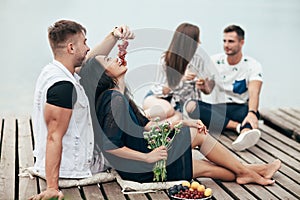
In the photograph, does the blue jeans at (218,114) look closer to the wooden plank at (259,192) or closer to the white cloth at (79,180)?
the wooden plank at (259,192)

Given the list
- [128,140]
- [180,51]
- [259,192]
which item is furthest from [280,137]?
[128,140]

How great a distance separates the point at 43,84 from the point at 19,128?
1394 mm

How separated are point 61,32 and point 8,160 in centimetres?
95

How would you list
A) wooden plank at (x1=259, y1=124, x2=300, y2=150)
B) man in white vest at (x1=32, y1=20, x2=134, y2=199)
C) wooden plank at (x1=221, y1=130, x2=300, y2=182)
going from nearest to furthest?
man in white vest at (x1=32, y1=20, x2=134, y2=199) → wooden plank at (x1=221, y1=130, x2=300, y2=182) → wooden plank at (x1=259, y1=124, x2=300, y2=150)

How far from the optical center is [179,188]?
3.12 m

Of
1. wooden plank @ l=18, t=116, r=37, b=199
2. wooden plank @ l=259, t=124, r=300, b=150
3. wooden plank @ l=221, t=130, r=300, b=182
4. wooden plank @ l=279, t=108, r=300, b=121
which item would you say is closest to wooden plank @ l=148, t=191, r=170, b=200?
wooden plank @ l=18, t=116, r=37, b=199

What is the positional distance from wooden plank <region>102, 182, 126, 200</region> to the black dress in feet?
0.22

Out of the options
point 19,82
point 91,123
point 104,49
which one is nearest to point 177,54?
point 104,49

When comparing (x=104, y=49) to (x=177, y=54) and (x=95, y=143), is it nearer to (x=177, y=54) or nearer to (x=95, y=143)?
(x=95, y=143)

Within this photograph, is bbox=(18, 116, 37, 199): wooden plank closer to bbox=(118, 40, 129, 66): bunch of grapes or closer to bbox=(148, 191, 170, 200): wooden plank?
bbox=(148, 191, 170, 200): wooden plank

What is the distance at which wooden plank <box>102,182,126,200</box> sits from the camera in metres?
3.17

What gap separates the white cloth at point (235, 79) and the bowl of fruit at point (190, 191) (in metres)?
1.55

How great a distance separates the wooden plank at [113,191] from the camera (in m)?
3.17

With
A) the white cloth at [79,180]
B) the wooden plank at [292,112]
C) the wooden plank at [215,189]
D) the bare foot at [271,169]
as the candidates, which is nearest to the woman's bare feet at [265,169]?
the bare foot at [271,169]
